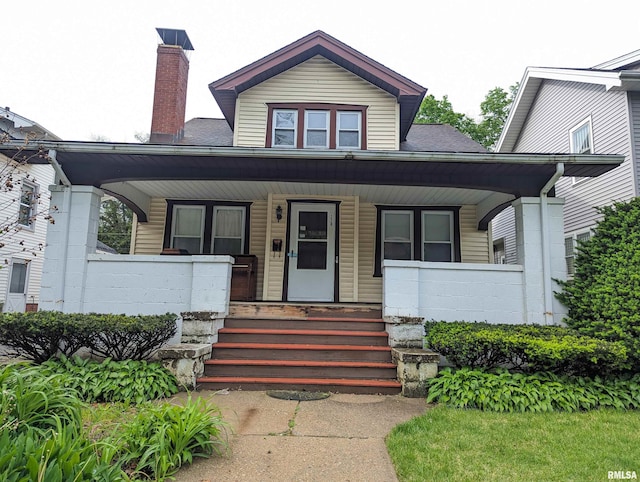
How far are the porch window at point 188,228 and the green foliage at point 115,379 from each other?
12.4ft

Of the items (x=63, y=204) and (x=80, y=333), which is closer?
(x=80, y=333)

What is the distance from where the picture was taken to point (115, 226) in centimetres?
2477

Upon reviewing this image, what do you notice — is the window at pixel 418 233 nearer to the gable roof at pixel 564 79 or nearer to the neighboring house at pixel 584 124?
the neighboring house at pixel 584 124

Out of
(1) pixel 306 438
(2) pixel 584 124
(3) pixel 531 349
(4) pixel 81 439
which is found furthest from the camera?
(2) pixel 584 124

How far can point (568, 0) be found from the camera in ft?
29.8

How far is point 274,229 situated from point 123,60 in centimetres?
1112

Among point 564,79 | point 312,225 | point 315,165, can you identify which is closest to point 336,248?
point 312,225

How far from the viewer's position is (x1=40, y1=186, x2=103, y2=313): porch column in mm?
5621

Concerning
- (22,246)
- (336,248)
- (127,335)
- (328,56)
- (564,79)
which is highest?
(564,79)

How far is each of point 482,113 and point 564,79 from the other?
13.9 m

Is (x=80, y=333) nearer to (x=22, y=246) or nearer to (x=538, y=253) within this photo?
(x=538, y=253)

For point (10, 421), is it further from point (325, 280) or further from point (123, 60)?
point (123, 60)

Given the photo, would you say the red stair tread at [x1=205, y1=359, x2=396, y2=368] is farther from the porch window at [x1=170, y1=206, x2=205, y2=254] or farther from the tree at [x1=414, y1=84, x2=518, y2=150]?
the tree at [x1=414, y1=84, x2=518, y2=150]

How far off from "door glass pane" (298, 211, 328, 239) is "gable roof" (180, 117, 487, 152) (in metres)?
2.36
